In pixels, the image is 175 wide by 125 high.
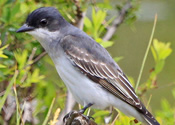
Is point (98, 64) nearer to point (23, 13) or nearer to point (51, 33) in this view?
point (51, 33)

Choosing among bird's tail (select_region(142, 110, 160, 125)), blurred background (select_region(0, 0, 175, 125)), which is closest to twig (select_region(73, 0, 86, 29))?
blurred background (select_region(0, 0, 175, 125))

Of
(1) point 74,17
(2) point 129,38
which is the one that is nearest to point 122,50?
(2) point 129,38

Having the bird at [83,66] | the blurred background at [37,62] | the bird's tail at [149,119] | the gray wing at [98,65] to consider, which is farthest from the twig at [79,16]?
the bird's tail at [149,119]

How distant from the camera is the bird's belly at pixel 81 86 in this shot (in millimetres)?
4754

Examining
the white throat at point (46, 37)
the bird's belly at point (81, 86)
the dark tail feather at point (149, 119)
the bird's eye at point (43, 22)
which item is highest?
the bird's eye at point (43, 22)

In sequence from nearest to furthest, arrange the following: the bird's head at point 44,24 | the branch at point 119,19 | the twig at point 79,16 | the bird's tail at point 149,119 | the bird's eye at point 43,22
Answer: the bird's tail at point 149,119 < the bird's head at point 44,24 < the bird's eye at point 43,22 < the twig at point 79,16 < the branch at point 119,19

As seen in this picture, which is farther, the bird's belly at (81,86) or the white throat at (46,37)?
the white throat at (46,37)

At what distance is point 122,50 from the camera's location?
9008 mm

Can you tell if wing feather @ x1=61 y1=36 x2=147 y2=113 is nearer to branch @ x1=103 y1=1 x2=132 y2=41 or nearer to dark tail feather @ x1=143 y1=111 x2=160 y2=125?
dark tail feather @ x1=143 y1=111 x2=160 y2=125

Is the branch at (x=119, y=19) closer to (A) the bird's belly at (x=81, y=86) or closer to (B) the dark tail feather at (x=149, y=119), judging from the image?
(A) the bird's belly at (x=81, y=86)

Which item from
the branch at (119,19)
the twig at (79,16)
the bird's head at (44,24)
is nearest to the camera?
the bird's head at (44,24)

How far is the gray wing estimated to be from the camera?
4859mm

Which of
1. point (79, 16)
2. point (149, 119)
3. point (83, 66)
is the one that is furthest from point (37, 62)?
point (149, 119)

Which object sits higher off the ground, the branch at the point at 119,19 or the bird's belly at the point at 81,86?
the bird's belly at the point at 81,86
